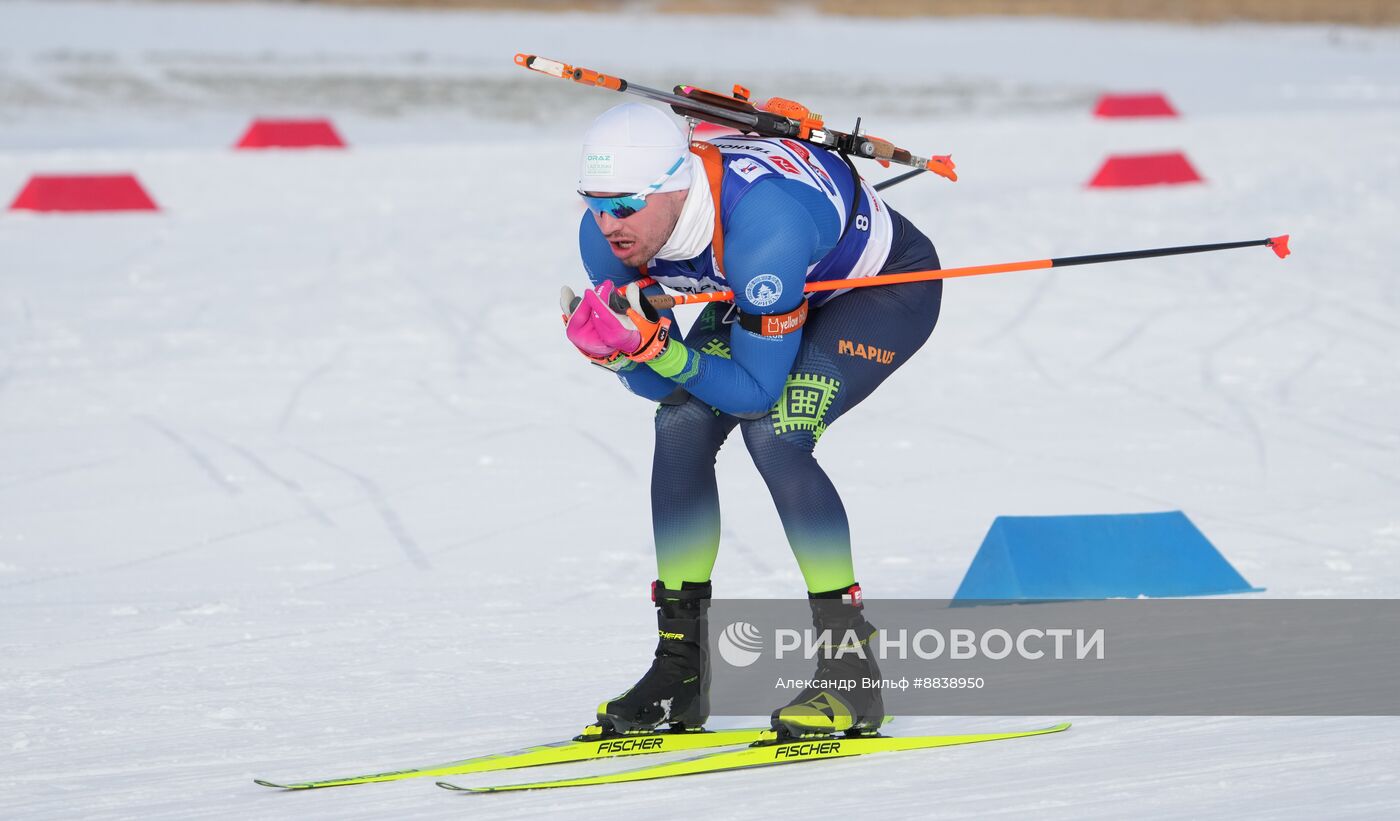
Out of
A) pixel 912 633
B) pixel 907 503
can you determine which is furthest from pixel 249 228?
pixel 912 633

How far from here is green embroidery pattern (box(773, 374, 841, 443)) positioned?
341cm

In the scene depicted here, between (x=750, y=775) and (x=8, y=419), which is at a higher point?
(x=8, y=419)

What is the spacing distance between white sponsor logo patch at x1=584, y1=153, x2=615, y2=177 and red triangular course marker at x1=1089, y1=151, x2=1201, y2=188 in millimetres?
8028

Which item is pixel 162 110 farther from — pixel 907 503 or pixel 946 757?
pixel 946 757

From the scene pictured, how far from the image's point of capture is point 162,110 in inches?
593

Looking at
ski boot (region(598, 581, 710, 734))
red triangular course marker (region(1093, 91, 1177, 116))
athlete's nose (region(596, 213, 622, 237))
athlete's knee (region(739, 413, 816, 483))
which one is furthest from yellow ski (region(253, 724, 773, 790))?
red triangular course marker (region(1093, 91, 1177, 116))

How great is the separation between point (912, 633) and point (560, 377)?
3.54 metres

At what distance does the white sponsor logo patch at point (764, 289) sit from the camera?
3.27m

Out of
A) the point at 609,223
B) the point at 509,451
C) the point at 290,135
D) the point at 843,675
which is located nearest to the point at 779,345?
the point at 609,223

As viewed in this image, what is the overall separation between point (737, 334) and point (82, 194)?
801 cm

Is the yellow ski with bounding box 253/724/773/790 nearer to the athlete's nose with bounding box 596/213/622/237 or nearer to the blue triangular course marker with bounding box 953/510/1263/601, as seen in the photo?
the athlete's nose with bounding box 596/213/622/237

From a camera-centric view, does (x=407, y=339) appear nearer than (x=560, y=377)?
No

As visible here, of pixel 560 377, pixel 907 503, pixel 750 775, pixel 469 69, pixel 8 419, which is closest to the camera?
pixel 750 775

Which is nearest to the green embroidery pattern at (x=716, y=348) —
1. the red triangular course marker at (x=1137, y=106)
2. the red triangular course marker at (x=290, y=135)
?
the red triangular course marker at (x=290, y=135)
